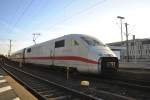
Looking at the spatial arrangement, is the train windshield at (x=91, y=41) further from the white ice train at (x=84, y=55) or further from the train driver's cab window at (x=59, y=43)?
the train driver's cab window at (x=59, y=43)

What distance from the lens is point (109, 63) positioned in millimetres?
16406

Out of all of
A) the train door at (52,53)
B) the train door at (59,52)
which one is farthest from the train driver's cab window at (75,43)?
the train door at (52,53)

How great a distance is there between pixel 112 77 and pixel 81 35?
362 centimetres

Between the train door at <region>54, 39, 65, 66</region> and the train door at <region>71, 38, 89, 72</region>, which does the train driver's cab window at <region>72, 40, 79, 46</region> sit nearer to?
the train door at <region>71, 38, 89, 72</region>

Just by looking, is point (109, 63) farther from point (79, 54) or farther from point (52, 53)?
point (52, 53)

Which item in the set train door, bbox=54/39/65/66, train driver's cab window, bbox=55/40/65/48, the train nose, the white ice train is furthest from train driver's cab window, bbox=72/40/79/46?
the train nose

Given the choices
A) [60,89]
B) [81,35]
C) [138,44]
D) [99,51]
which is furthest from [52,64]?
[138,44]

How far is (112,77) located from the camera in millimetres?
18719

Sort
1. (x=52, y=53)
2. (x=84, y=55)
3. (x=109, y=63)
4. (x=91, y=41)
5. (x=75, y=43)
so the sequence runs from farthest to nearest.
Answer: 1. (x=52, y=53)
2. (x=75, y=43)
3. (x=91, y=41)
4. (x=84, y=55)
5. (x=109, y=63)

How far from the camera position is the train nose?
16.1 metres

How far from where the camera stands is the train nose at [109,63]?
16.1 m

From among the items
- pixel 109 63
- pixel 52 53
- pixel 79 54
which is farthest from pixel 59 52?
pixel 109 63

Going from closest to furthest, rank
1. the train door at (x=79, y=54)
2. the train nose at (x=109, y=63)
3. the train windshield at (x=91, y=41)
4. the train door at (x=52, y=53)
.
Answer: the train nose at (x=109, y=63) < the train door at (x=79, y=54) < the train windshield at (x=91, y=41) < the train door at (x=52, y=53)

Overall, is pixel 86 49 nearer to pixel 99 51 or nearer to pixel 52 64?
pixel 99 51
